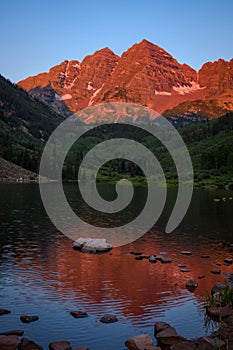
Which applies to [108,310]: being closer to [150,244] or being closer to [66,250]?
[66,250]

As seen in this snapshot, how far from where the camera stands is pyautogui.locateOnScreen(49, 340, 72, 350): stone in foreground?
966 inches

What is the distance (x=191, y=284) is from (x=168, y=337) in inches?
526

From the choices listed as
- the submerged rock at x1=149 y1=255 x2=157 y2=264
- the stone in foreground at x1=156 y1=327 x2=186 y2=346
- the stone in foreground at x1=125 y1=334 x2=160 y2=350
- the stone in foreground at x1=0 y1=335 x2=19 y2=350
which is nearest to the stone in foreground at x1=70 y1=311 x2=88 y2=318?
the stone in foreground at x1=125 y1=334 x2=160 y2=350

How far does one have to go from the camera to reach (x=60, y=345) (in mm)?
24781

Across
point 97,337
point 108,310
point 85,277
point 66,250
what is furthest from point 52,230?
point 97,337

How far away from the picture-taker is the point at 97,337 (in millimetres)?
27109

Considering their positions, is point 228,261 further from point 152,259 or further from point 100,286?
point 100,286

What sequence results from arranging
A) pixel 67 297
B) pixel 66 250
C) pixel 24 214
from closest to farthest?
pixel 67 297 < pixel 66 250 < pixel 24 214

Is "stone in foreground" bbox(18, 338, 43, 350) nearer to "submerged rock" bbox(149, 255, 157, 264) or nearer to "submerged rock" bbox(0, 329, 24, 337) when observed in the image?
"submerged rock" bbox(0, 329, 24, 337)

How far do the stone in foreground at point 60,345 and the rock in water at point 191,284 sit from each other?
17.3m

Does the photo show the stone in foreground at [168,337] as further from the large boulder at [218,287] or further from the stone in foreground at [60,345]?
the large boulder at [218,287]

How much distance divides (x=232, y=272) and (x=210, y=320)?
613 inches

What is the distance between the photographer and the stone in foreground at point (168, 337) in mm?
26344

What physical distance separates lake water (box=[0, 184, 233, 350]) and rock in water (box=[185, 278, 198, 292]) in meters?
0.51
